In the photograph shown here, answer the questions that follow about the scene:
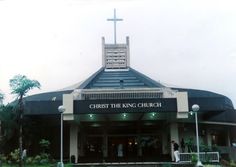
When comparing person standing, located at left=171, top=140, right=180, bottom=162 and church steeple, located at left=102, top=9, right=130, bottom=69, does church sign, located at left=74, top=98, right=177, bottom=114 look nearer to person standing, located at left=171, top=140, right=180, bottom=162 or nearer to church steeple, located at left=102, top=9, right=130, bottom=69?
person standing, located at left=171, top=140, right=180, bottom=162

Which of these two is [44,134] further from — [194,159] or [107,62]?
[194,159]

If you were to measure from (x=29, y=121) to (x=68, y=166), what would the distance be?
8809 millimetres

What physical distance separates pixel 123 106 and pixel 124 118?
447cm

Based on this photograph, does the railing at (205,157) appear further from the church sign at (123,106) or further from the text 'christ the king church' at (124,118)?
the church sign at (123,106)

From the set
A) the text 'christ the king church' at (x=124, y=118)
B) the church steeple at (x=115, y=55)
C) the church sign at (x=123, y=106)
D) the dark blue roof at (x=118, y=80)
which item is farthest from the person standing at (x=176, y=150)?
the church steeple at (x=115, y=55)

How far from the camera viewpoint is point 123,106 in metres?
27.7

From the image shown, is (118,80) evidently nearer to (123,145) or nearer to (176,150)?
(123,145)

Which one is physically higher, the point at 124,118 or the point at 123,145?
the point at 124,118

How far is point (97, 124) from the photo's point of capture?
3453cm

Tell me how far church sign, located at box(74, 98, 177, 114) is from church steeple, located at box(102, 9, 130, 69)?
13030 mm

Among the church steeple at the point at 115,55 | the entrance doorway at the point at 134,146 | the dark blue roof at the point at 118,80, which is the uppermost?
the church steeple at the point at 115,55

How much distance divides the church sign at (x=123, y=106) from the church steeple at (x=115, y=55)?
1303 centimetres

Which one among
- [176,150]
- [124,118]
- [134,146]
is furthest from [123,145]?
[176,150]

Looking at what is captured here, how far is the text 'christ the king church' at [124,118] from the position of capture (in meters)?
28.0
